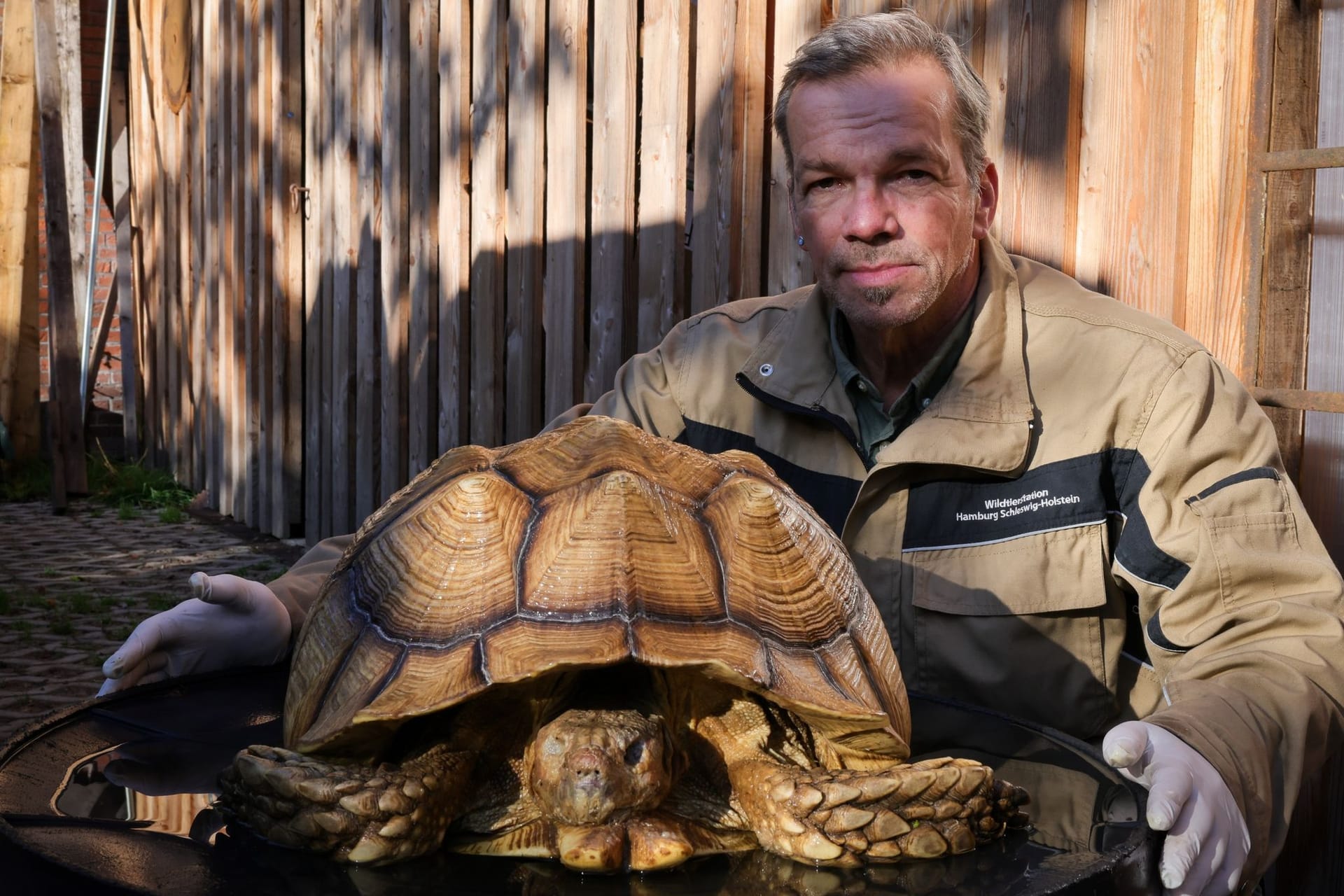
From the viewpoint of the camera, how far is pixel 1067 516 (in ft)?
8.16

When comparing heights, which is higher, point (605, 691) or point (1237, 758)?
point (605, 691)

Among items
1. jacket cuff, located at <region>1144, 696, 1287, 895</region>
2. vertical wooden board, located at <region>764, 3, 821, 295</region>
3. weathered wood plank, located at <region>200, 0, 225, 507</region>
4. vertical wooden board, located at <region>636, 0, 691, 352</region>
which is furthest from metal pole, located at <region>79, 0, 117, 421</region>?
jacket cuff, located at <region>1144, 696, 1287, 895</region>

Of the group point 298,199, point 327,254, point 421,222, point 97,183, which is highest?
point 97,183

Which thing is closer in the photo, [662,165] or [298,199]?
[662,165]

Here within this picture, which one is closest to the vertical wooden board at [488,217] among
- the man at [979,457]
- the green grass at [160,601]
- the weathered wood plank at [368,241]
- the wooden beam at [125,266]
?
the weathered wood plank at [368,241]

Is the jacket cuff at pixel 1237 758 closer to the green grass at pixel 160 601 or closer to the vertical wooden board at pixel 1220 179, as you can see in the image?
the vertical wooden board at pixel 1220 179

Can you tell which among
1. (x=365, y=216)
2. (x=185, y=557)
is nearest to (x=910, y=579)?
(x=365, y=216)

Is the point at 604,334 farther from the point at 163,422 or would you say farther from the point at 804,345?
the point at 163,422

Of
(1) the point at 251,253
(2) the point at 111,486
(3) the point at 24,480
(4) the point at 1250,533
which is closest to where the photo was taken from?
(4) the point at 1250,533

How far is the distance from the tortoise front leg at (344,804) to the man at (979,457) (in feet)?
2.96

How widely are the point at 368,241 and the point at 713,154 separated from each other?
9.33 feet

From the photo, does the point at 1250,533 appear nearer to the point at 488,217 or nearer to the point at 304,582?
the point at 304,582

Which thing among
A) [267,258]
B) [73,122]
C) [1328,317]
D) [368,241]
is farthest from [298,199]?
[1328,317]

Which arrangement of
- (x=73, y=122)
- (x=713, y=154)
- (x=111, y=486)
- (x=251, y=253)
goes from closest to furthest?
(x=713, y=154) < (x=251, y=253) < (x=73, y=122) < (x=111, y=486)
